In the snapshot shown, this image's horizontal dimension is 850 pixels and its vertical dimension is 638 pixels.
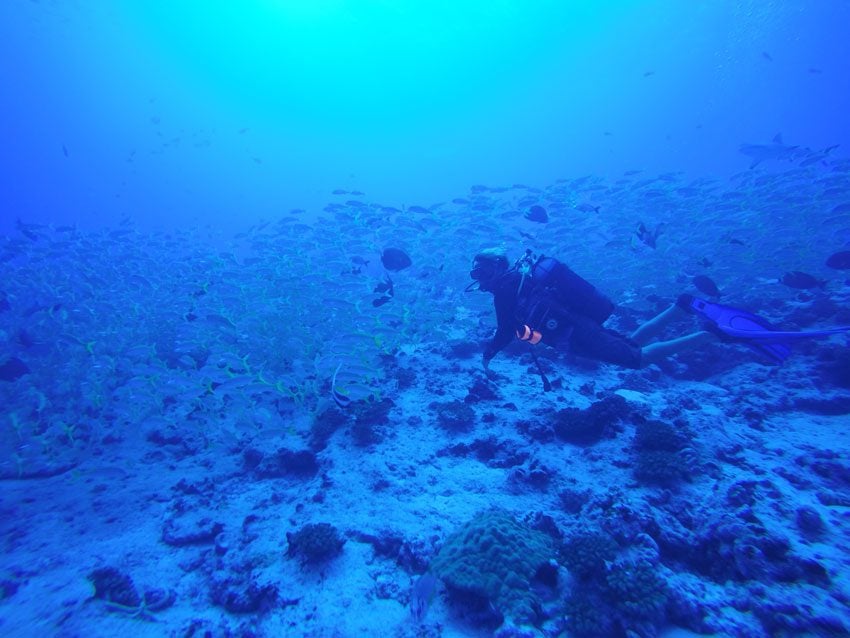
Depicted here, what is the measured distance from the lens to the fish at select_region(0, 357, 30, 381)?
9.95 meters

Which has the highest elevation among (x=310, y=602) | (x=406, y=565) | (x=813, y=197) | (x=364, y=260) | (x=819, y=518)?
(x=813, y=197)

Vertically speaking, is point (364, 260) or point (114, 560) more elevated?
point (364, 260)

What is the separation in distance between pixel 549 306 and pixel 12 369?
12.8m

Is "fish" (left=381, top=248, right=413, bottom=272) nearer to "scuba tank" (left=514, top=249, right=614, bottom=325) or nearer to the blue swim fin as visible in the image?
"scuba tank" (left=514, top=249, right=614, bottom=325)

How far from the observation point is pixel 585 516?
4621 millimetres

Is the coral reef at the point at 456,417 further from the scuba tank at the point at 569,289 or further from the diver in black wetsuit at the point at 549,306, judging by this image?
the scuba tank at the point at 569,289

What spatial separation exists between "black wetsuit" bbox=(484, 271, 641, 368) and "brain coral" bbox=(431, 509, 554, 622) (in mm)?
2378

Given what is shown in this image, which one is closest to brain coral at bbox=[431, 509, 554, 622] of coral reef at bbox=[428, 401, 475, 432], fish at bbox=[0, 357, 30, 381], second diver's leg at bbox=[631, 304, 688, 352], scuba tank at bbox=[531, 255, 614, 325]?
coral reef at bbox=[428, 401, 475, 432]

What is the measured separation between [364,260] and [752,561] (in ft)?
34.4

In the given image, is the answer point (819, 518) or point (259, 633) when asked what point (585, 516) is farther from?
point (259, 633)

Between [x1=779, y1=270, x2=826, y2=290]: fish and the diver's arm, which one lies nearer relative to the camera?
the diver's arm

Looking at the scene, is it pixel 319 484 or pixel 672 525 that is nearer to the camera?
pixel 672 525

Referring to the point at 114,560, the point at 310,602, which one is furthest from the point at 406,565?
the point at 114,560

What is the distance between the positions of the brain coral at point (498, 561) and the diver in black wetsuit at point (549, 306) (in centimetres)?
239
